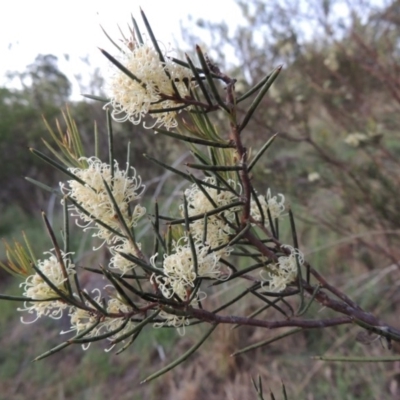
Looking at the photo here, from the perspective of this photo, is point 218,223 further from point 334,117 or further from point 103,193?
point 334,117

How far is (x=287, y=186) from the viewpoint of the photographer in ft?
4.29

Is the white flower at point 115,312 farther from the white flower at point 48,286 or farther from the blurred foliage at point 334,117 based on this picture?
the blurred foliage at point 334,117

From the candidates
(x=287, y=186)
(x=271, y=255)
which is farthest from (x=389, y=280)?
(x=271, y=255)

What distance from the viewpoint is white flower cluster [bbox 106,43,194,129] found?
11.1 inches

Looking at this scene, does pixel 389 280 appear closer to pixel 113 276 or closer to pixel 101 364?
pixel 101 364

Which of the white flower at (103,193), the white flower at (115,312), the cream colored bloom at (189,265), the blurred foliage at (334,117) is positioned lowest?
the white flower at (115,312)

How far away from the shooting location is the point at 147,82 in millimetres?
281

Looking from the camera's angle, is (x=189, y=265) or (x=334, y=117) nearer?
(x=189, y=265)

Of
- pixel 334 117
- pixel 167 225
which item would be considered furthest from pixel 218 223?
pixel 334 117

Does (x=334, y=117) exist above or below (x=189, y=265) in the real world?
above

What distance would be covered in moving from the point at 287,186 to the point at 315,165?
0.58 m

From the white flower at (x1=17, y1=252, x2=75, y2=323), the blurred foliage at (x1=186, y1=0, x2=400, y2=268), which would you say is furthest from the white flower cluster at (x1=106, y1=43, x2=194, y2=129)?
the blurred foliage at (x1=186, y1=0, x2=400, y2=268)

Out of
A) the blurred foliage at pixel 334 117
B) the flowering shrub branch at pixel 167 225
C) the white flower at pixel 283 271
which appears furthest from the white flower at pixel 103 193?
the blurred foliage at pixel 334 117

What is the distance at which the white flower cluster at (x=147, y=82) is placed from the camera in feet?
0.92
